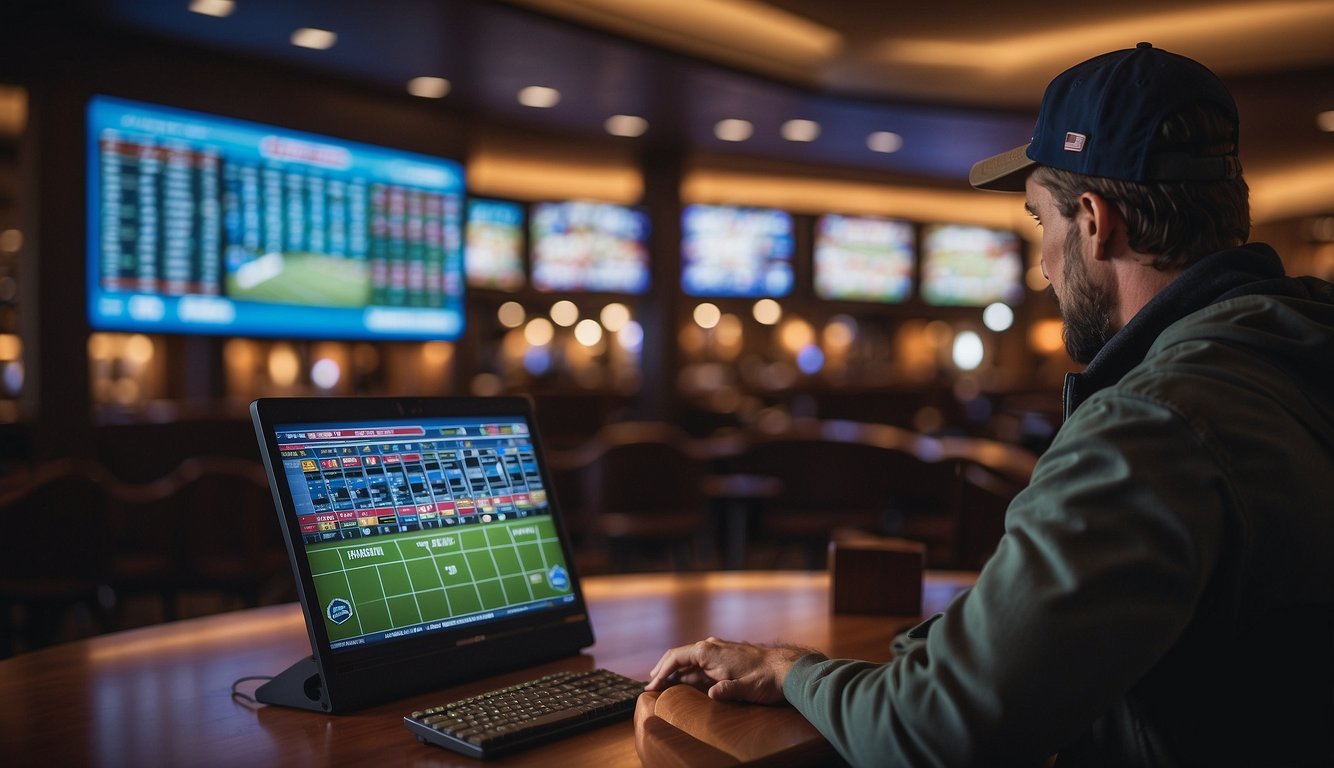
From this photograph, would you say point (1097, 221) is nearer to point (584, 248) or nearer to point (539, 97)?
point (539, 97)

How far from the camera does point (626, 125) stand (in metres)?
6.60

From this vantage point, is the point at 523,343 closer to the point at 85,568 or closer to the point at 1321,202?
the point at 1321,202

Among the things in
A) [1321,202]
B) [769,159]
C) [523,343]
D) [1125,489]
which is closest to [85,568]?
[1125,489]

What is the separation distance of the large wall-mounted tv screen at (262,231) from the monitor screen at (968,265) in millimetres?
6027

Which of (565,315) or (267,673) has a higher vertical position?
(565,315)

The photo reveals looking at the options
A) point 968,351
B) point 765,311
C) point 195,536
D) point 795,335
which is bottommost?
point 195,536

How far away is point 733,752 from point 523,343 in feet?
50.0

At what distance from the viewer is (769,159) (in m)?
8.16

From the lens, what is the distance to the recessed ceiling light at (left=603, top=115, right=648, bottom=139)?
641cm

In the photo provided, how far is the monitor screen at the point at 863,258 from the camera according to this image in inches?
374

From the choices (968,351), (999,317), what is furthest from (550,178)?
(968,351)

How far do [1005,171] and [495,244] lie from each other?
711 cm

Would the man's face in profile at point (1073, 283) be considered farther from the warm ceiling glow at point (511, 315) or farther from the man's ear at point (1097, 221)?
the warm ceiling glow at point (511, 315)

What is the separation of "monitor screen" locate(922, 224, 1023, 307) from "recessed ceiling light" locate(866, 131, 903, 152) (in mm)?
2621
